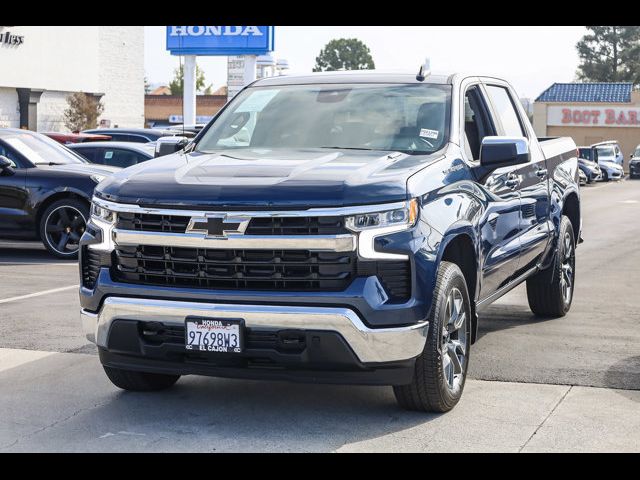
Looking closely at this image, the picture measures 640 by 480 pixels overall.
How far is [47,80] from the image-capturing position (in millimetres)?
56688

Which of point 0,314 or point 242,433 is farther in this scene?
point 0,314

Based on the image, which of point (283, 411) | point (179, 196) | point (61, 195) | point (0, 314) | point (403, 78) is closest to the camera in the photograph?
point (179, 196)

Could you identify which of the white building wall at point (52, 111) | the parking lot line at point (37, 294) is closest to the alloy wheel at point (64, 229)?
the parking lot line at point (37, 294)

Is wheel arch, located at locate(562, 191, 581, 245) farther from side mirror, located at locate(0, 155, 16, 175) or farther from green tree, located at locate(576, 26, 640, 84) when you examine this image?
green tree, located at locate(576, 26, 640, 84)

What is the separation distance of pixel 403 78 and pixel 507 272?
148 cm

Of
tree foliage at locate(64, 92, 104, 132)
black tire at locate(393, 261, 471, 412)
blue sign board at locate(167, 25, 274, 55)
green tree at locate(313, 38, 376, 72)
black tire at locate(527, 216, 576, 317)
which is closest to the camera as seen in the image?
black tire at locate(393, 261, 471, 412)

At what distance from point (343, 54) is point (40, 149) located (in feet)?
400

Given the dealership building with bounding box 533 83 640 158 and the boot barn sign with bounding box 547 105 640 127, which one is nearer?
the boot barn sign with bounding box 547 105 640 127

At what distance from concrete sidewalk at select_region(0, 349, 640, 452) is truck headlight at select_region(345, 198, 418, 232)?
3.49 feet

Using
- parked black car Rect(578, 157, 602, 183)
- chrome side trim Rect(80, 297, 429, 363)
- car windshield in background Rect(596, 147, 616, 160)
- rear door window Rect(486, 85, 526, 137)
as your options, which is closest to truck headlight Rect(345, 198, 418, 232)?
chrome side trim Rect(80, 297, 429, 363)

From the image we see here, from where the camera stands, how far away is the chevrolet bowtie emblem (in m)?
5.39
